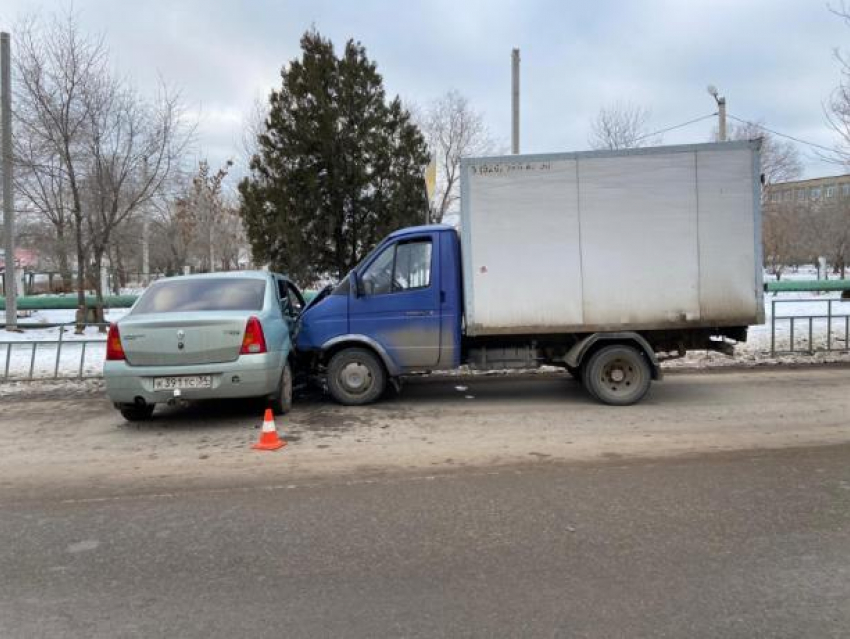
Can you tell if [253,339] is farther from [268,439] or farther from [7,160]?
[7,160]

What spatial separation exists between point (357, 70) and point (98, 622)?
44.7 ft

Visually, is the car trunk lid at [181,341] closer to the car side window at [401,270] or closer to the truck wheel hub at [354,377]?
the truck wheel hub at [354,377]

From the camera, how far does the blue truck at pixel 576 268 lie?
7.49 meters

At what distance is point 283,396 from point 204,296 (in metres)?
1.51

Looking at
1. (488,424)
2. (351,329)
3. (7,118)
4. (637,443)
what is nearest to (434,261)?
(351,329)

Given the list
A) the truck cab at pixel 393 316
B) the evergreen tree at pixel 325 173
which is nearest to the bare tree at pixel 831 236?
the evergreen tree at pixel 325 173

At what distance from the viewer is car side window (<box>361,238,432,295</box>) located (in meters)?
7.80

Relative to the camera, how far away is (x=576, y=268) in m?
7.59

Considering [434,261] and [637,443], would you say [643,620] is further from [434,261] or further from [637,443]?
[434,261]

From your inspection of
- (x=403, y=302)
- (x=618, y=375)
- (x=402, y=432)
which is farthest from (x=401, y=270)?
(x=618, y=375)

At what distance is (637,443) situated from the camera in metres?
6.04

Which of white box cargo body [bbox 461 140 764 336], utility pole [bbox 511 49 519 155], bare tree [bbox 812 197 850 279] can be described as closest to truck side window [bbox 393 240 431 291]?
white box cargo body [bbox 461 140 764 336]

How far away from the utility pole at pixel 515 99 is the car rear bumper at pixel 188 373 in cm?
1208

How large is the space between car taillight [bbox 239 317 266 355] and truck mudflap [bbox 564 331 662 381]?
366 cm
